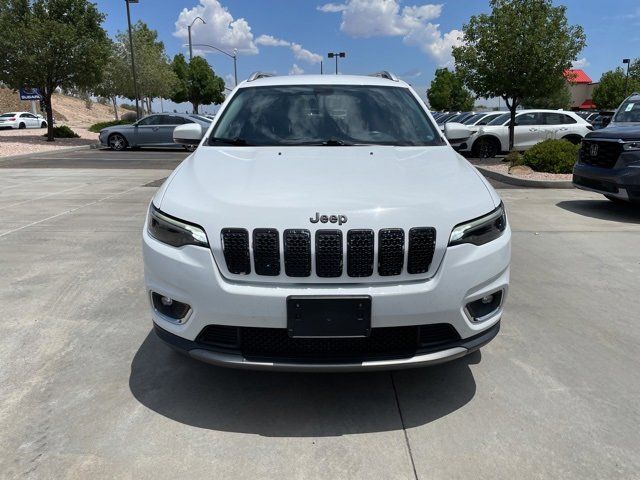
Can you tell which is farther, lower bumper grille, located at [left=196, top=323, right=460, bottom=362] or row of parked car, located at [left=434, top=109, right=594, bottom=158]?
row of parked car, located at [left=434, top=109, right=594, bottom=158]

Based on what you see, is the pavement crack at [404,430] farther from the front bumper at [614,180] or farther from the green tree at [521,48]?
the green tree at [521,48]

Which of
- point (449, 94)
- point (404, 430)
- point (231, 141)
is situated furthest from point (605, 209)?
point (449, 94)

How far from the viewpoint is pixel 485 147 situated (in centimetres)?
1650

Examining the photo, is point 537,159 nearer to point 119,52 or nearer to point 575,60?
point 575,60

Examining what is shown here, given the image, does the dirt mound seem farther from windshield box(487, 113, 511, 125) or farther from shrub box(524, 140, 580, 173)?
shrub box(524, 140, 580, 173)

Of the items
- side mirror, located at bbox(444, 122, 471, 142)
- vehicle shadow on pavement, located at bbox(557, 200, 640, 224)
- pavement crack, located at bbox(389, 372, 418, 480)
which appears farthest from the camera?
vehicle shadow on pavement, located at bbox(557, 200, 640, 224)

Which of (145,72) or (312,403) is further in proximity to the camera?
(145,72)

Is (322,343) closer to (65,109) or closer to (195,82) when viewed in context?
(195,82)

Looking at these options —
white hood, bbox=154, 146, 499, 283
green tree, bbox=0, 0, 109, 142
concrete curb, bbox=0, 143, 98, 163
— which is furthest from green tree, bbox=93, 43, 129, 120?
white hood, bbox=154, 146, 499, 283

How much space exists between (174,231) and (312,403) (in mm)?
1187

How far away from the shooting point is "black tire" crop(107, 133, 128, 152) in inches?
826

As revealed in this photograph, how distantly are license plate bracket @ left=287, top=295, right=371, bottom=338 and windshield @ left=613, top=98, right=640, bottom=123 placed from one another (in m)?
8.46

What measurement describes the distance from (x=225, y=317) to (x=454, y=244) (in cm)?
115

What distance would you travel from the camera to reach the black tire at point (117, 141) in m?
21.0
